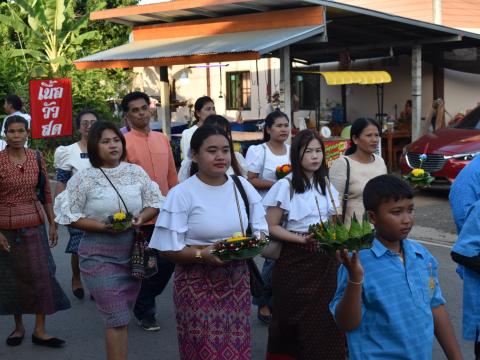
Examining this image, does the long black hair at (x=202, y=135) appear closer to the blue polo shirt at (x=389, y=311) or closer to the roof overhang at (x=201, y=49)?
the blue polo shirt at (x=389, y=311)

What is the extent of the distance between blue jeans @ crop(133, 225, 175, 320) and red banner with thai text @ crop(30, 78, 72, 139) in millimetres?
5840

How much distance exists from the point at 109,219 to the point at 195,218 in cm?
91

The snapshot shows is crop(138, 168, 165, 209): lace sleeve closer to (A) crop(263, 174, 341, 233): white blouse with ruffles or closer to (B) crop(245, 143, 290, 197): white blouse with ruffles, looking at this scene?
(A) crop(263, 174, 341, 233): white blouse with ruffles

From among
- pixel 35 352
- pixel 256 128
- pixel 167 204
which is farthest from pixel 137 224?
pixel 256 128

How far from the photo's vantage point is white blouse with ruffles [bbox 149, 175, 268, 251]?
161 inches

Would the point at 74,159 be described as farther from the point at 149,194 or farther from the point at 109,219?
the point at 109,219

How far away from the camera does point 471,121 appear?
13805mm

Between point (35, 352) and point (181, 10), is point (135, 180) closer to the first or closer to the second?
point (35, 352)

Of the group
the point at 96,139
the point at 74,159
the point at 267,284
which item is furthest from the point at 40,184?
the point at 267,284

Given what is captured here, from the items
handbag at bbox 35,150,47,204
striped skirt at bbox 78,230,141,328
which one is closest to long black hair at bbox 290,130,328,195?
striped skirt at bbox 78,230,141,328

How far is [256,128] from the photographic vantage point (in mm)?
18797

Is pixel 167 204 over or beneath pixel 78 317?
over

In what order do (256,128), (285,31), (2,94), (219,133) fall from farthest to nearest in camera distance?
(2,94), (256,128), (285,31), (219,133)

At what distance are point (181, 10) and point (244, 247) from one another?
12.2 metres
